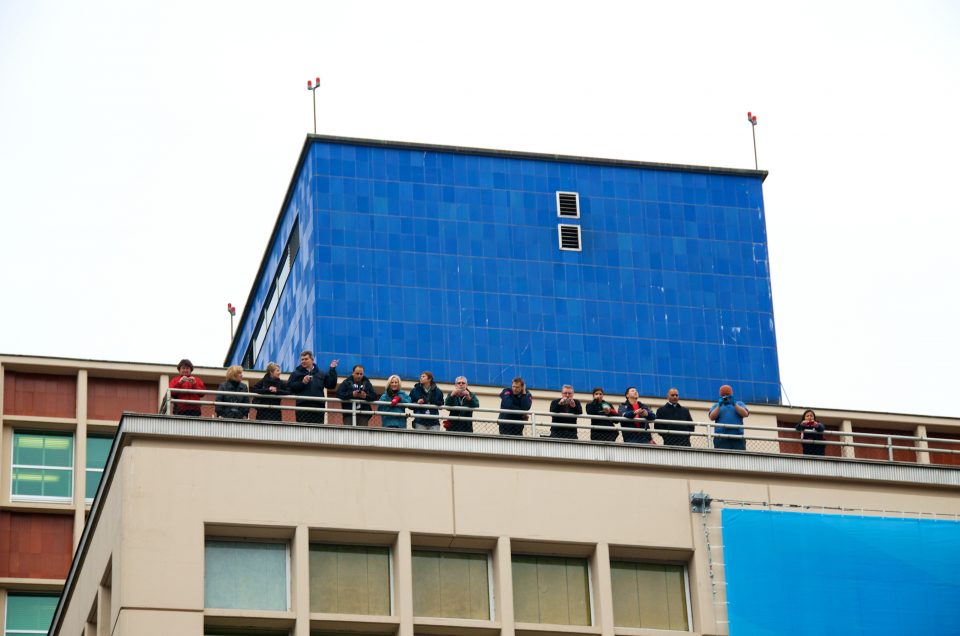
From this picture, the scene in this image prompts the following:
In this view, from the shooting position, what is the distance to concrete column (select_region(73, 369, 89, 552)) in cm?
5825

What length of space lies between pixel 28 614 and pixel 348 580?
20.0 metres

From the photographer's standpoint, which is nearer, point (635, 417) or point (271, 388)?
point (271, 388)

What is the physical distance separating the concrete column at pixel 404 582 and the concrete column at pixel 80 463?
19.6 m

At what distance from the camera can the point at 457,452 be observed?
41.3 m

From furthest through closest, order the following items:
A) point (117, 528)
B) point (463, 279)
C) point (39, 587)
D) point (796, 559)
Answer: point (463, 279), point (39, 587), point (796, 559), point (117, 528)

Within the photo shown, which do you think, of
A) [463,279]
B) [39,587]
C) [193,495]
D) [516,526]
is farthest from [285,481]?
[463,279]

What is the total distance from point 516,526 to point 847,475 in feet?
22.7

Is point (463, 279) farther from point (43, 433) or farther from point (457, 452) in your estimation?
point (457, 452)

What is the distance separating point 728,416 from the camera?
43.1 m

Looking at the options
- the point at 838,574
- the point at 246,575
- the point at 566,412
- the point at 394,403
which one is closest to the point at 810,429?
the point at 838,574

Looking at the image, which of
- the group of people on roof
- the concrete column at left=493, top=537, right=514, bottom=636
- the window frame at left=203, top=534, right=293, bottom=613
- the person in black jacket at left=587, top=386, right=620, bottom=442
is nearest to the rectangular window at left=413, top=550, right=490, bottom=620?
the concrete column at left=493, top=537, right=514, bottom=636

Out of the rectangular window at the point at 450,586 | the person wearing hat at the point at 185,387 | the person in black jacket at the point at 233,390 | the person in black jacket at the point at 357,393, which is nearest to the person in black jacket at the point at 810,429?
the rectangular window at the point at 450,586

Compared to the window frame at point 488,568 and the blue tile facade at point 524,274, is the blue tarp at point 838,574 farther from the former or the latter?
the blue tile facade at point 524,274

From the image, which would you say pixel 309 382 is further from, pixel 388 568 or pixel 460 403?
pixel 388 568
